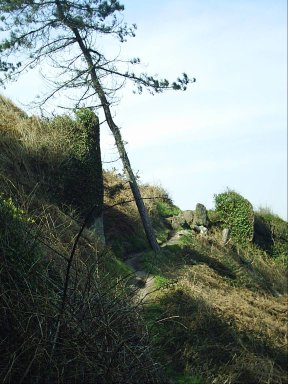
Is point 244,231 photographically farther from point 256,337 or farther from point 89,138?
point 256,337

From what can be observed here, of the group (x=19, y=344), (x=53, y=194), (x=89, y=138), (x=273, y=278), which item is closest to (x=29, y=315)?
(x=19, y=344)

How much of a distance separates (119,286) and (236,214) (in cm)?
1972

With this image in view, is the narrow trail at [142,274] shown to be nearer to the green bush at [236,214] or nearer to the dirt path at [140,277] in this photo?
the dirt path at [140,277]

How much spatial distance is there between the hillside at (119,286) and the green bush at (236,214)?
1.07 ft

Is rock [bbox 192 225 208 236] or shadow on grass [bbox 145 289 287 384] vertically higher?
rock [bbox 192 225 208 236]

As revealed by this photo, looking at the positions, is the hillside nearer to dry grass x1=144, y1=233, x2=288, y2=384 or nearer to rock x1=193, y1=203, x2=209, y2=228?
dry grass x1=144, y1=233, x2=288, y2=384

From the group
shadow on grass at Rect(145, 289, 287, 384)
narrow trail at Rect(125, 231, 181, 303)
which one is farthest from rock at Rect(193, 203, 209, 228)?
shadow on grass at Rect(145, 289, 287, 384)

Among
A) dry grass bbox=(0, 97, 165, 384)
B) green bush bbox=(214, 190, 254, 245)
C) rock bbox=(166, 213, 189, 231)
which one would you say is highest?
green bush bbox=(214, 190, 254, 245)

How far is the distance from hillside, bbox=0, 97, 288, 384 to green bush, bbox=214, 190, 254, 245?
325mm

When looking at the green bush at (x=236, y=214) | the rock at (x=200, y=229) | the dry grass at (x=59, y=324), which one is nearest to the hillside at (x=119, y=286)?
the dry grass at (x=59, y=324)

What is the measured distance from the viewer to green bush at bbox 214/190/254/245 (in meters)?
25.2

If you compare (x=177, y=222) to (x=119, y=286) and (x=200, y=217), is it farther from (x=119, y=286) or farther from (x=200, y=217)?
(x=119, y=286)

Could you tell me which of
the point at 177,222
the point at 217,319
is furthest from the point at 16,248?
the point at 177,222

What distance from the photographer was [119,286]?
6641 millimetres
